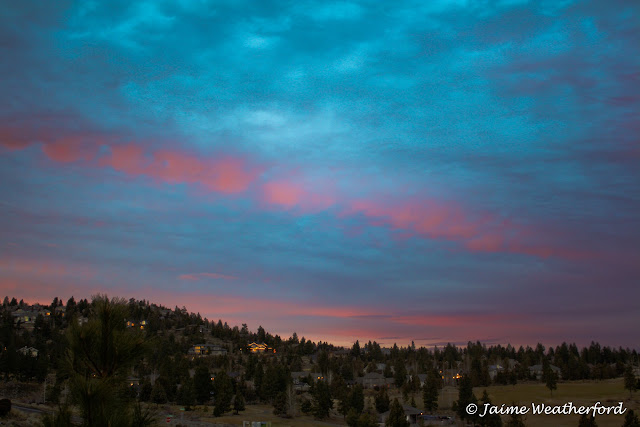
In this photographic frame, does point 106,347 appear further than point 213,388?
No

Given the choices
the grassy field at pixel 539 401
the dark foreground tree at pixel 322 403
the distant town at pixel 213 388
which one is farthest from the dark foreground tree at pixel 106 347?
the dark foreground tree at pixel 322 403

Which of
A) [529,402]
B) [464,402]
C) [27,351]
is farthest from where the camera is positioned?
[27,351]

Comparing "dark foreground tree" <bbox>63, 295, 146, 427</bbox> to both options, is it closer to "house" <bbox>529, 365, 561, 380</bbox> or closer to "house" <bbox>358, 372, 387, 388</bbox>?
"house" <bbox>358, 372, 387, 388</bbox>

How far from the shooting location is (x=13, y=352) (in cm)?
9619

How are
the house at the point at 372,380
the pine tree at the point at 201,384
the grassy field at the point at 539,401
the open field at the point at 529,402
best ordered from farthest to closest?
the house at the point at 372,380, the pine tree at the point at 201,384, the grassy field at the point at 539,401, the open field at the point at 529,402

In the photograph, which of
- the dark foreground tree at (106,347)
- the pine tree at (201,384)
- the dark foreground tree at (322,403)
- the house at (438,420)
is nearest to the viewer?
the dark foreground tree at (106,347)

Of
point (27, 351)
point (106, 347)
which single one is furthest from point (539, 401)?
point (27, 351)

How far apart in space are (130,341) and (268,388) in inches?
4080

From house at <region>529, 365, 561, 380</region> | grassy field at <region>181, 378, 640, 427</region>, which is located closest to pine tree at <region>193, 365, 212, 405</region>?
grassy field at <region>181, 378, 640, 427</region>

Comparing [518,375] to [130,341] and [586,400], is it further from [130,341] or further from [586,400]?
[130,341]

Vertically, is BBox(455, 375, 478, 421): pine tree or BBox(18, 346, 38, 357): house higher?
BBox(18, 346, 38, 357): house

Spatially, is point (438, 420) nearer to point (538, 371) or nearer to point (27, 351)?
point (27, 351)

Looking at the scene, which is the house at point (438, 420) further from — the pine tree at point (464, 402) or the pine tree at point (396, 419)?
the pine tree at point (396, 419)

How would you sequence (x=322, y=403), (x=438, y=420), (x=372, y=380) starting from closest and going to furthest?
(x=322, y=403) < (x=438, y=420) < (x=372, y=380)
